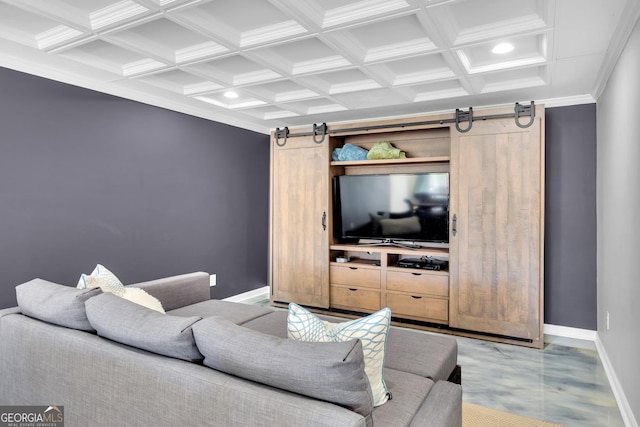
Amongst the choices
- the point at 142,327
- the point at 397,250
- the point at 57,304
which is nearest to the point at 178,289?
A: the point at 57,304

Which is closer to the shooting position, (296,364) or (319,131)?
(296,364)

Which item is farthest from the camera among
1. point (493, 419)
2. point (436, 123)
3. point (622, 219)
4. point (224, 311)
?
point (436, 123)

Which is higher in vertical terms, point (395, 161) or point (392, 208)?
point (395, 161)

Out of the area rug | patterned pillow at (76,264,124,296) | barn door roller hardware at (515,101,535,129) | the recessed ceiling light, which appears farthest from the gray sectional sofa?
barn door roller hardware at (515,101,535,129)

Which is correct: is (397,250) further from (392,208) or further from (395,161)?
(395,161)

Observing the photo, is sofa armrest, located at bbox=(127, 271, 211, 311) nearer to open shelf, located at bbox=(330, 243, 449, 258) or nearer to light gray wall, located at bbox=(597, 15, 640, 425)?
open shelf, located at bbox=(330, 243, 449, 258)

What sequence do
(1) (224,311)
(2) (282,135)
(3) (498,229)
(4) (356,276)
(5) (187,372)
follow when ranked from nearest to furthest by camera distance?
1. (5) (187,372)
2. (1) (224,311)
3. (3) (498,229)
4. (4) (356,276)
5. (2) (282,135)

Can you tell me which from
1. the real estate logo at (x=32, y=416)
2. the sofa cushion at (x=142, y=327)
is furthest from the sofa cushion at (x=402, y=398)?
the real estate logo at (x=32, y=416)

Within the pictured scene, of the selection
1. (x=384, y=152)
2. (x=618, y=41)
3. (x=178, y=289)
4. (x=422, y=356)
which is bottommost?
(x=422, y=356)

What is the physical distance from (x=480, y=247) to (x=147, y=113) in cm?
354

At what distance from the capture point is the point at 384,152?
439 centimetres

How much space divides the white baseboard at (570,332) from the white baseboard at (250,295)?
3.38m

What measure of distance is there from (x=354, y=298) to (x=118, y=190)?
2.69 m

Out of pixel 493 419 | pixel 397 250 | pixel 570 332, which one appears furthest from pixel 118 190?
pixel 570 332
